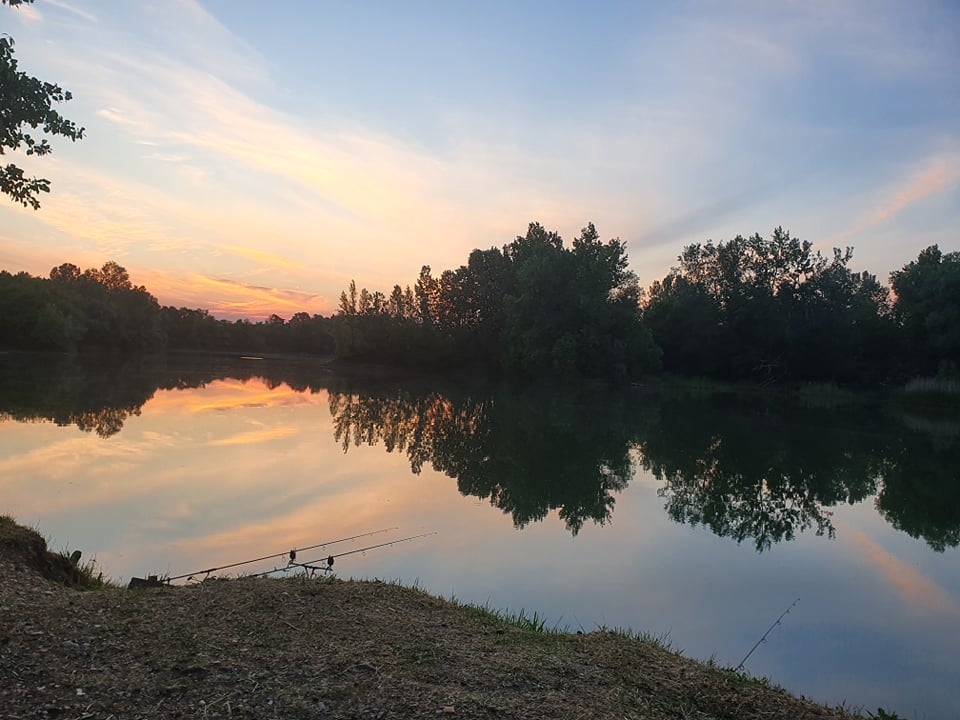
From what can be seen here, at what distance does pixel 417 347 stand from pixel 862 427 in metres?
46.5

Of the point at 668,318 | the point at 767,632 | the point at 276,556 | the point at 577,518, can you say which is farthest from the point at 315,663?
the point at 668,318

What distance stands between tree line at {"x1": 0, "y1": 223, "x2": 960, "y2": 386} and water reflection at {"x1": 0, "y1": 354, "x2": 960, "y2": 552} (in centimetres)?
1655

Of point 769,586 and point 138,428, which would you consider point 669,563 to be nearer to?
point 769,586

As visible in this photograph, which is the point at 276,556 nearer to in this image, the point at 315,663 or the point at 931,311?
the point at 315,663

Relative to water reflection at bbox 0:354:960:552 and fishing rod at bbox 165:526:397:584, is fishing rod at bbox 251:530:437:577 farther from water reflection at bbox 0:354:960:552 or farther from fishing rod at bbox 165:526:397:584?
water reflection at bbox 0:354:960:552

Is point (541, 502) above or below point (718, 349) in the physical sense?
below

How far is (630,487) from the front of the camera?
44.0ft

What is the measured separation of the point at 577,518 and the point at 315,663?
7.13 metres

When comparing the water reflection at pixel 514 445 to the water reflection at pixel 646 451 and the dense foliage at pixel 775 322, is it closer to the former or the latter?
the water reflection at pixel 646 451

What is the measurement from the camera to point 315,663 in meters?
3.94

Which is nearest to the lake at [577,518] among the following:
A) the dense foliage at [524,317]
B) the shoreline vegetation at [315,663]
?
the shoreline vegetation at [315,663]

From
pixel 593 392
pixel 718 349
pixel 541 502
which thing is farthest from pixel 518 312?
pixel 541 502

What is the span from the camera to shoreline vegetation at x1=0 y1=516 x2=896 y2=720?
342cm

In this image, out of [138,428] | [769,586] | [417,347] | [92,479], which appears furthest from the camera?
[417,347]
